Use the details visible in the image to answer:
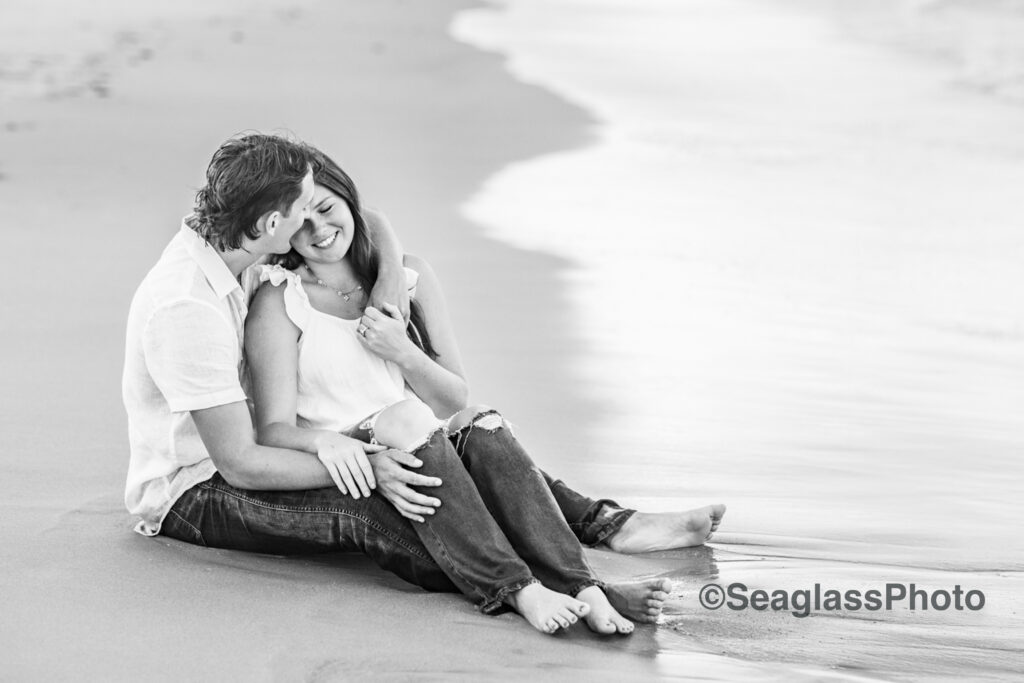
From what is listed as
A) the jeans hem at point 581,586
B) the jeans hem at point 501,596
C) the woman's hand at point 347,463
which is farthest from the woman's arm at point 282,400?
the jeans hem at point 581,586

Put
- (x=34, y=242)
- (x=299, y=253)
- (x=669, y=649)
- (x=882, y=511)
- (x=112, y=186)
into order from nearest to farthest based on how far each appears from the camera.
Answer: (x=669, y=649) → (x=299, y=253) → (x=882, y=511) → (x=34, y=242) → (x=112, y=186)

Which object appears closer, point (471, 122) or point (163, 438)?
point (163, 438)

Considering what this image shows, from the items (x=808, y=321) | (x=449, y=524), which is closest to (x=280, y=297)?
(x=449, y=524)

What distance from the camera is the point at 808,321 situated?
6633mm

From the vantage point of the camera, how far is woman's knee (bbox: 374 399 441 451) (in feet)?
11.7

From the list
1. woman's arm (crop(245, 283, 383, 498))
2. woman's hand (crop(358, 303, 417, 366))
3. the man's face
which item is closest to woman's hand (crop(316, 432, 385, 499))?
woman's arm (crop(245, 283, 383, 498))

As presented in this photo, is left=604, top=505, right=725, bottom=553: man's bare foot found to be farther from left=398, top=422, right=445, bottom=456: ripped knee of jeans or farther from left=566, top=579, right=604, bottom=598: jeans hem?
left=398, top=422, right=445, bottom=456: ripped knee of jeans

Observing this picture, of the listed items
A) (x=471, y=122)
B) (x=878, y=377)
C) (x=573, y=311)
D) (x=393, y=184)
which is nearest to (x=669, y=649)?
(x=878, y=377)

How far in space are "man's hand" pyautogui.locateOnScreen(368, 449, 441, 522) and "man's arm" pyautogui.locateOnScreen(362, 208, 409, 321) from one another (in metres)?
0.57

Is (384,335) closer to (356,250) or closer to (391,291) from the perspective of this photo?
(391,291)

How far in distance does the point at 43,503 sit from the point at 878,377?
325cm

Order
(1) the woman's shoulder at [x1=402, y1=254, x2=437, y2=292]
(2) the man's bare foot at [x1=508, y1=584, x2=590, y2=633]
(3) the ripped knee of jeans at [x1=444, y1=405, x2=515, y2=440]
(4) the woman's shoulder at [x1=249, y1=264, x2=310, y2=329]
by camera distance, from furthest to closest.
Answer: (1) the woman's shoulder at [x1=402, y1=254, x2=437, y2=292] → (4) the woman's shoulder at [x1=249, y1=264, x2=310, y2=329] → (3) the ripped knee of jeans at [x1=444, y1=405, x2=515, y2=440] → (2) the man's bare foot at [x1=508, y1=584, x2=590, y2=633]

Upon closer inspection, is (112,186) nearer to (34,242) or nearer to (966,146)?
(34,242)

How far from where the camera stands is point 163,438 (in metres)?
3.71
